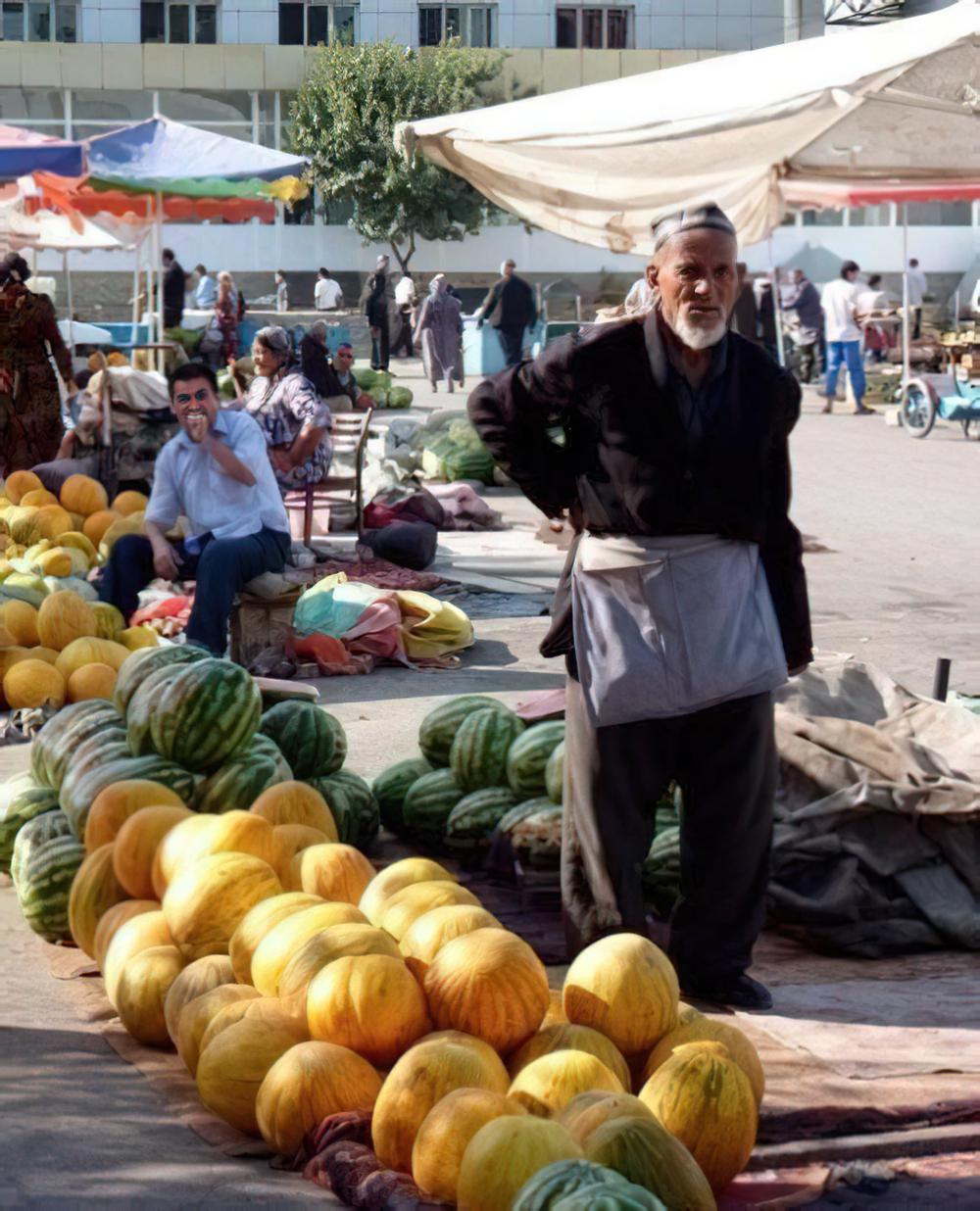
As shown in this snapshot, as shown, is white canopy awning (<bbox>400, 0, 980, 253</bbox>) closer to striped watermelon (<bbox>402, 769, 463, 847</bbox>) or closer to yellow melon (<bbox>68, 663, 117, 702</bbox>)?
yellow melon (<bbox>68, 663, 117, 702</bbox>)

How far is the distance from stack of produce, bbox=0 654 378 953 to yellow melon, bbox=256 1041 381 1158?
85cm

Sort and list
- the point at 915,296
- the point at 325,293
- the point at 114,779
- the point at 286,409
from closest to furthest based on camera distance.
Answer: the point at 114,779 < the point at 286,409 < the point at 915,296 < the point at 325,293

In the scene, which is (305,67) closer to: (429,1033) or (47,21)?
(47,21)

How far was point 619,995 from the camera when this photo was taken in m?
3.63

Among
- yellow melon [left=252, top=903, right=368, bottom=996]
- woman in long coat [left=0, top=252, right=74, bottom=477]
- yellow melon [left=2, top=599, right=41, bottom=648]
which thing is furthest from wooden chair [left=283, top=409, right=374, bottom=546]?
yellow melon [left=252, top=903, right=368, bottom=996]

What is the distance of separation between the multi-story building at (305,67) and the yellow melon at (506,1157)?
43398mm

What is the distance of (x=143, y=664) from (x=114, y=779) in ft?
1.62

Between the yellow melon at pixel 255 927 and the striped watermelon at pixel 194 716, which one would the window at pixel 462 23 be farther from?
the yellow melon at pixel 255 927

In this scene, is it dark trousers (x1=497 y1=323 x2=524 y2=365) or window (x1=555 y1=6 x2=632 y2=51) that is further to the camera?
window (x1=555 y1=6 x2=632 y2=51)

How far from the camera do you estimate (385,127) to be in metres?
43.6

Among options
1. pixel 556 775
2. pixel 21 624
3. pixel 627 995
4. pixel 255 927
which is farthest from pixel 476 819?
pixel 21 624

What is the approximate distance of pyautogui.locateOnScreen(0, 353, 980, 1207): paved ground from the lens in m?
3.41

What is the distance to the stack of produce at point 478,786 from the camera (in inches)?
206

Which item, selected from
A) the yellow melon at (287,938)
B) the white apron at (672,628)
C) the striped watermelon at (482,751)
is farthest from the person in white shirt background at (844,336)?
the yellow melon at (287,938)
